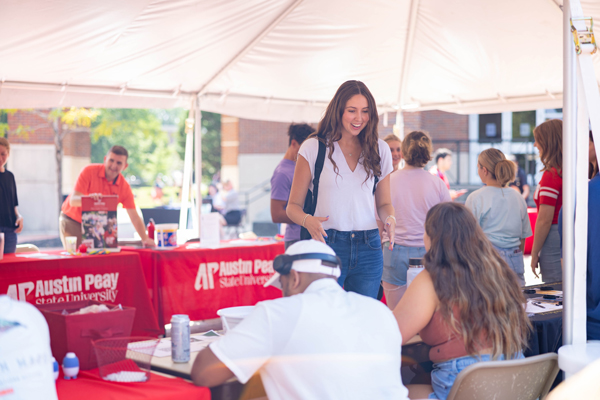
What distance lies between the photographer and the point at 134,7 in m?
3.86

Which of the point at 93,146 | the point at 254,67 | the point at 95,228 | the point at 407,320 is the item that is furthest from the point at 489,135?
the point at 93,146

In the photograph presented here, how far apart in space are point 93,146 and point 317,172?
36.8 m

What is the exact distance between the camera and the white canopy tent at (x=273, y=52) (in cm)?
425

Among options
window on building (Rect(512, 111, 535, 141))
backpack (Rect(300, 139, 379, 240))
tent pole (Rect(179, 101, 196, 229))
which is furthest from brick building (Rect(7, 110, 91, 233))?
backpack (Rect(300, 139, 379, 240))

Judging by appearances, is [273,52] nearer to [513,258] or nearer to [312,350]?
[513,258]

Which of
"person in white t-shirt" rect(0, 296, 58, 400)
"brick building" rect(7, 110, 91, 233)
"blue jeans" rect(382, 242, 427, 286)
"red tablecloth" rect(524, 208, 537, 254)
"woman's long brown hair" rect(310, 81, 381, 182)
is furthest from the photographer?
"brick building" rect(7, 110, 91, 233)

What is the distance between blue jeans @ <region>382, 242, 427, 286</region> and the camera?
12.7 feet

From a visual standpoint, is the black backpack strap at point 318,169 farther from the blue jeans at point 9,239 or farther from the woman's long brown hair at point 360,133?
the blue jeans at point 9,239

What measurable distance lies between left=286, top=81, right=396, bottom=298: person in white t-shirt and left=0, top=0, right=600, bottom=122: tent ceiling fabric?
1.78 meters

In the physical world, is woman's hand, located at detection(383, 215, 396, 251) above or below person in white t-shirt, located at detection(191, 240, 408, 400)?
above

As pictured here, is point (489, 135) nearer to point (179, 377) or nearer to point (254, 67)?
point (254, 67)

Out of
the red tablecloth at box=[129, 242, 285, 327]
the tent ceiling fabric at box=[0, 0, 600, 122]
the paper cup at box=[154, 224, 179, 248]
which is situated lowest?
the red tablecloth at box=[129, 242, 285, 327]

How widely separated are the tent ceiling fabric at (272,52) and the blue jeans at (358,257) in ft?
7.19

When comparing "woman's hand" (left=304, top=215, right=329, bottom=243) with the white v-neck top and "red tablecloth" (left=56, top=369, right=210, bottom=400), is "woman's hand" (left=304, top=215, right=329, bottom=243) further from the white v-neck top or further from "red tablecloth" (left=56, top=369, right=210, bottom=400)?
"red tablecloth" (left=56, top=369, right=210, bottom=400)
